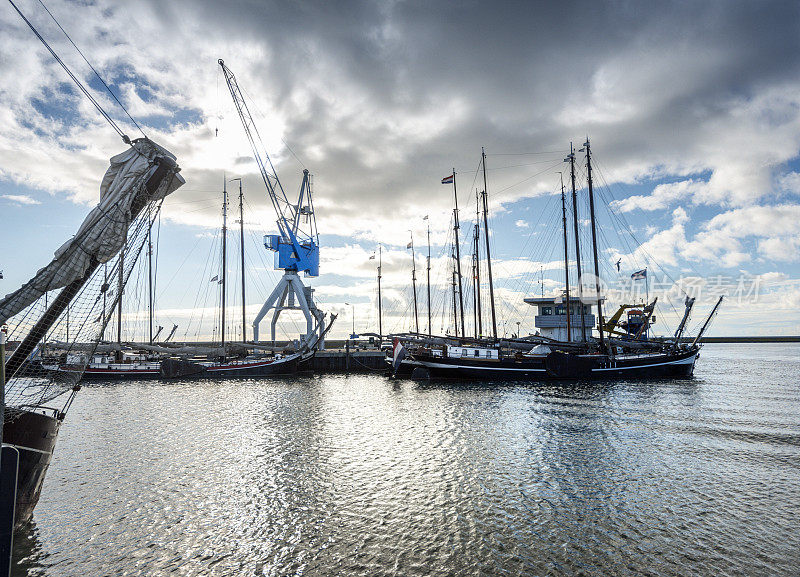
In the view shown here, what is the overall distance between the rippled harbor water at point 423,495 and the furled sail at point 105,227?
570 centimetres

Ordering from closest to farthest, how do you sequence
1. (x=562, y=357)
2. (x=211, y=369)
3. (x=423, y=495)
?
(x=423, y=495) < (x=562, y=357) < (x=211, y=369)

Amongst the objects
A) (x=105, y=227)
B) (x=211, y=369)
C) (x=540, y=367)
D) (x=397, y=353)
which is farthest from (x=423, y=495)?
(x=211, y=369)

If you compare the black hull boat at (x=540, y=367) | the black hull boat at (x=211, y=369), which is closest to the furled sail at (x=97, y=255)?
the black hull boat at (x=540, y=367)

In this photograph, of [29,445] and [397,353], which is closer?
[29,445]

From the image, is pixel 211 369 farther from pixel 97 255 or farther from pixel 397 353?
pixel 97 255

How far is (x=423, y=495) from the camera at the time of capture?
11.8 metres

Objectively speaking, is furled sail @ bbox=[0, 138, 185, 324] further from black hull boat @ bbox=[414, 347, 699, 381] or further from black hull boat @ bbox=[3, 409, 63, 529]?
black hull boat @ bbox=[414, 347, 699, 381]

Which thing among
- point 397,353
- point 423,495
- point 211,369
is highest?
point 397,353

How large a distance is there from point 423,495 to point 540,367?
32.9 m

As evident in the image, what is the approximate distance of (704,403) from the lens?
2780 cm

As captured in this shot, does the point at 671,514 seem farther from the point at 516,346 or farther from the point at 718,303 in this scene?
the point at 718,303

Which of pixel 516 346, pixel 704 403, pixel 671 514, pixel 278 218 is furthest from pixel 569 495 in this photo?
pixel 278 218

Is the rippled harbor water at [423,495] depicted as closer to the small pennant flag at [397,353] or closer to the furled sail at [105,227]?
the furled sail at [105,227]

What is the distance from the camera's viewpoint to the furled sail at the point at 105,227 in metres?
9.17
